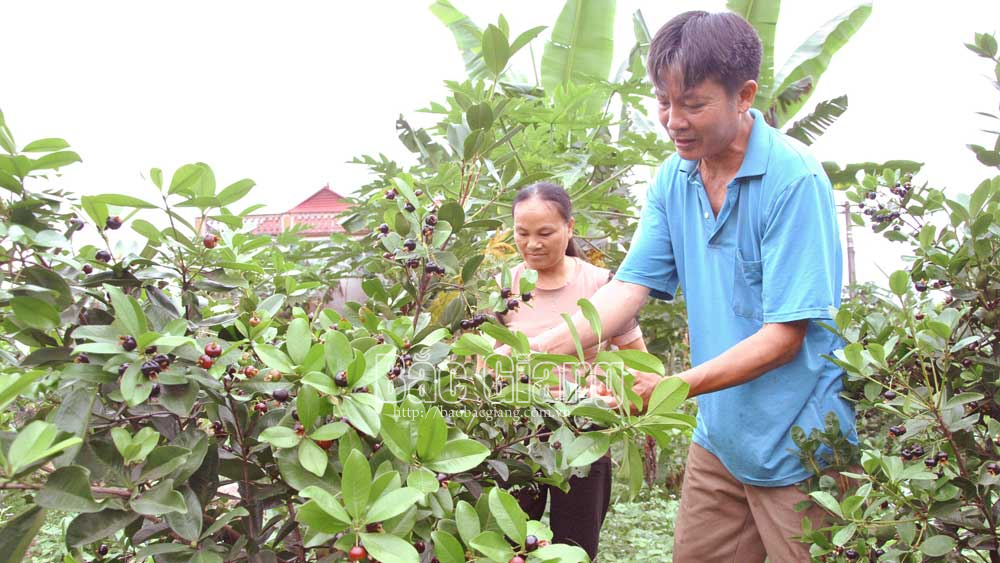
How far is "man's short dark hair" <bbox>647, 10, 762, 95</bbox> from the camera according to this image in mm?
1456

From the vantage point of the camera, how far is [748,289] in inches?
63.1

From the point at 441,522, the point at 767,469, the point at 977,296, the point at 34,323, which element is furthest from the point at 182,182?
the point at 977,296

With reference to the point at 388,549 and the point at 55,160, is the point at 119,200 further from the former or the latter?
the point at 388,549

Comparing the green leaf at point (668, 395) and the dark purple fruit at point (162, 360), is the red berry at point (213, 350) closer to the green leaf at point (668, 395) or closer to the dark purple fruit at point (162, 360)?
the dark purple fruit at point (162, 360)

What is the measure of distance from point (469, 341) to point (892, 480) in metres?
0.84

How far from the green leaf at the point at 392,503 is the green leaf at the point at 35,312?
481 millimetres

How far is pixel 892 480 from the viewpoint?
1.35m

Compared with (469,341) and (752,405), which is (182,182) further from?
(752,405)

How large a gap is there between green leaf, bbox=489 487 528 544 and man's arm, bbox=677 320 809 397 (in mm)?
644

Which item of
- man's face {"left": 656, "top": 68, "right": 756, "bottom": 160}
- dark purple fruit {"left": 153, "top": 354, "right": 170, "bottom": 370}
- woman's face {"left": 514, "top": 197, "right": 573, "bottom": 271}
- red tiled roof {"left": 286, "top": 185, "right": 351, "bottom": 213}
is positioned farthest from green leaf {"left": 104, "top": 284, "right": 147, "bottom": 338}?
red tiled roof {"left": 286, "top": 185, "right": 351, "bottom": 213}

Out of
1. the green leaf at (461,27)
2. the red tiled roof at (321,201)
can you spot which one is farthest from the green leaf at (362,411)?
the red tiled roof at (321,201)

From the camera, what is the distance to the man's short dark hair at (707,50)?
1.46 metres

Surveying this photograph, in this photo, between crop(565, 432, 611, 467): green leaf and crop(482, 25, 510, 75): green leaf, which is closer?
crop(565, 432, 611, 467): green leaf
